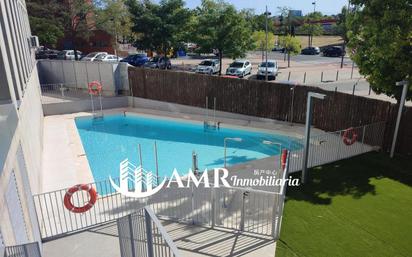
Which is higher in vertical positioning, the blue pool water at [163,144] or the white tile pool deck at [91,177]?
the white tile pool deck at [91,177]

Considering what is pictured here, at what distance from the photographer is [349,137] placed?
1323 centimetres

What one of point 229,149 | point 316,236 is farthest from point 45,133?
point 316,236

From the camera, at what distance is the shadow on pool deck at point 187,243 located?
816 cm

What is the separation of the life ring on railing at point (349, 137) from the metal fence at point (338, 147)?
0.60ft

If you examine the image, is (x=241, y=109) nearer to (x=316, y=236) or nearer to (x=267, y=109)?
(x=267, y=109)

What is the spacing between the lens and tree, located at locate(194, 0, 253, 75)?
2853cm

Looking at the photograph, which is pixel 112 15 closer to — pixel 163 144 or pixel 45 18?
pixel 45 18

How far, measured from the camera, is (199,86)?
69.7 feet

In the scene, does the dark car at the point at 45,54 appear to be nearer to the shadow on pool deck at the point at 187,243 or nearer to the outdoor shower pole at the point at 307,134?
the shadow on pool deck at the point at 187,243

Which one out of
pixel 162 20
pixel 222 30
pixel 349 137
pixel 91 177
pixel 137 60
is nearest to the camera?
pixel 349 137

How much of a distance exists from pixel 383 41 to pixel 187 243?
9969 millimetres

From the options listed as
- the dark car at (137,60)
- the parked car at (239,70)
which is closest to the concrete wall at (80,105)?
the parked car at (239,70)

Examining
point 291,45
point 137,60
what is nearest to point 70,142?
point 137,60

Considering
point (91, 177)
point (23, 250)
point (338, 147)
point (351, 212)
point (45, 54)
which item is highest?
point (23, 250)
